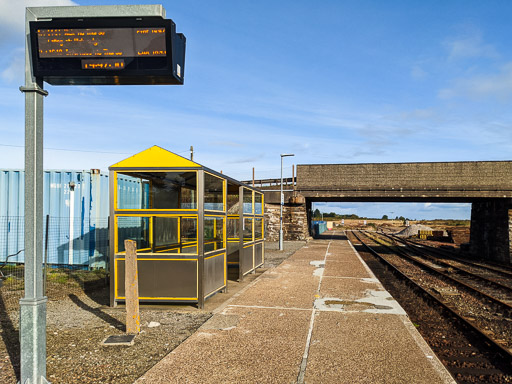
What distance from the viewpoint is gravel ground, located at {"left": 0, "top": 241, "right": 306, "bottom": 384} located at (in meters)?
5.21

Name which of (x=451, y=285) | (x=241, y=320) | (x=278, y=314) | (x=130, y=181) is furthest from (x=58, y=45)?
(x=451, y=285)

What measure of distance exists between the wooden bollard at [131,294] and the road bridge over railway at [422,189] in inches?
876

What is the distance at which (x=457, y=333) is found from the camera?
8.27 metres

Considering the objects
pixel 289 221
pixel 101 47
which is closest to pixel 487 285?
pixel 101 47

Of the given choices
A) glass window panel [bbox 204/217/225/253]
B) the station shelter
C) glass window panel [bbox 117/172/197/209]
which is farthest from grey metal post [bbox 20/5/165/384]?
glass window panel [bbox 204/217/225/253]

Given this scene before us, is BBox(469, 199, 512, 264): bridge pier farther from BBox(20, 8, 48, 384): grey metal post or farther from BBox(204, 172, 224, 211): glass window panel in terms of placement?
BBox(20, 8, 48, 384): grey metal post

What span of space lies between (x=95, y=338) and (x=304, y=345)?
10.4 ft

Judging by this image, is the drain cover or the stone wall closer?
the drain cover

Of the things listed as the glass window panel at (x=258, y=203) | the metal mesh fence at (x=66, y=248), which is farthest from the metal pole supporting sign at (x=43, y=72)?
the glass window panel at (x=258, y=203)

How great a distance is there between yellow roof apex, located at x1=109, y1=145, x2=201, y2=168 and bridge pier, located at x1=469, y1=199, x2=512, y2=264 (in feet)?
67.8

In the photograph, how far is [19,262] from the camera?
1491cm

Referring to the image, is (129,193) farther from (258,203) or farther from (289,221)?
(289,221)

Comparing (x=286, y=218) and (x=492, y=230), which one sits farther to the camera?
(x=286, y=218)

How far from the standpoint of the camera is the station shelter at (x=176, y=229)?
345 inches
